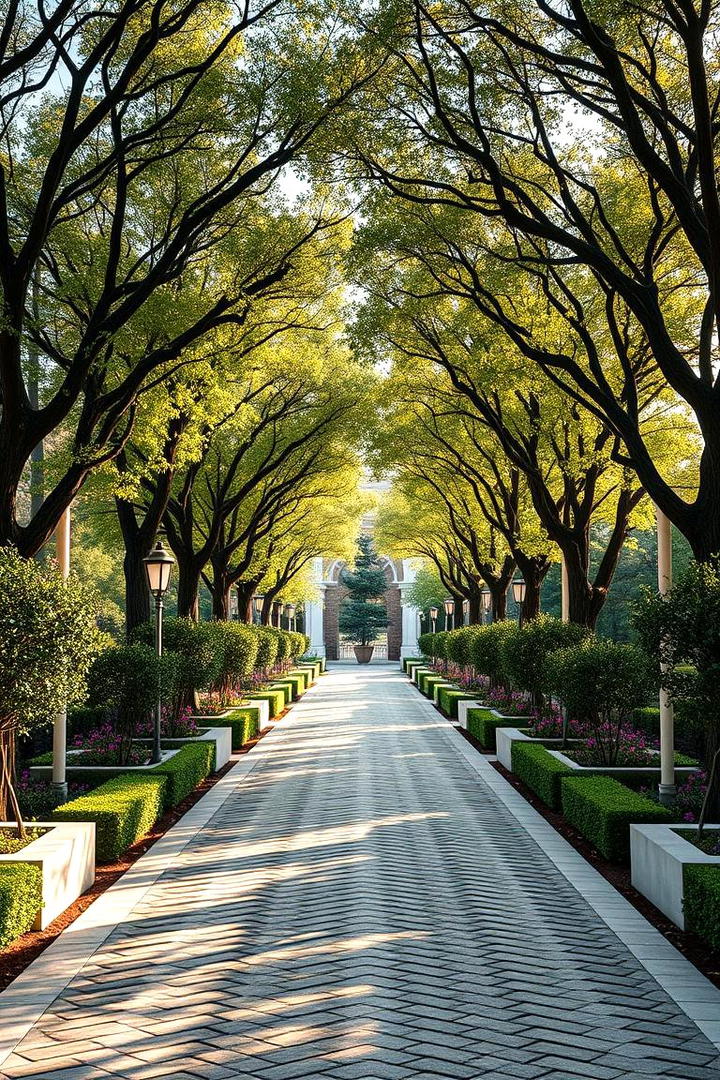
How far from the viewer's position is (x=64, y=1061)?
5082 millimetres

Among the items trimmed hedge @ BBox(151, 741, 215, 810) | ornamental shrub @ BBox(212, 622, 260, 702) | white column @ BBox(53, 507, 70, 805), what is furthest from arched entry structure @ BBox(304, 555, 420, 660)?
white column @ BBox(53, 507, 70, 805)

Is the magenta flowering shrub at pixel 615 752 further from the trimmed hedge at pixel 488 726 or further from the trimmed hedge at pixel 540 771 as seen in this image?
the trimmed hedge at pixel 488 726

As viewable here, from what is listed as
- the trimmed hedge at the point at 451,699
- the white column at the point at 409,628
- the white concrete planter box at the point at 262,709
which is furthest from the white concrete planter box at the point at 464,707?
the white column at the point at 409,628

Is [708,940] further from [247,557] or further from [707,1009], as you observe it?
[247,557]

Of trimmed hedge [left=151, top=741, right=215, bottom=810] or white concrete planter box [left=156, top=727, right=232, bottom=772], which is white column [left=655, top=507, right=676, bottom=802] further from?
white concrete planter box [left=156, top=727, right=232, bottom=772]

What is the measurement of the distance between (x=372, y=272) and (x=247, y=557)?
41.7 ft

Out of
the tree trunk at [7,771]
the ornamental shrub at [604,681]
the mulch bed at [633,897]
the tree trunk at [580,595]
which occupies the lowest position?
the mulch bed at [633,897]

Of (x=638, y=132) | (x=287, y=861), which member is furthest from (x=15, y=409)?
(x=638, y=132)

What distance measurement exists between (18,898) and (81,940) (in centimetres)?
72

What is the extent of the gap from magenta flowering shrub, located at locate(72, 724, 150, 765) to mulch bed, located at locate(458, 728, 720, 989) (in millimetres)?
5143

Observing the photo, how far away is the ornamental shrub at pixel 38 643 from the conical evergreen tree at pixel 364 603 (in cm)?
5959

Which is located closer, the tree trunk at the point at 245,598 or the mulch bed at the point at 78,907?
the mulch bed at the point at 78,907

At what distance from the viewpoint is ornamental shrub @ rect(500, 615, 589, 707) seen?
17.4 m

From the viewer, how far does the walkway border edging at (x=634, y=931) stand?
5.89m
